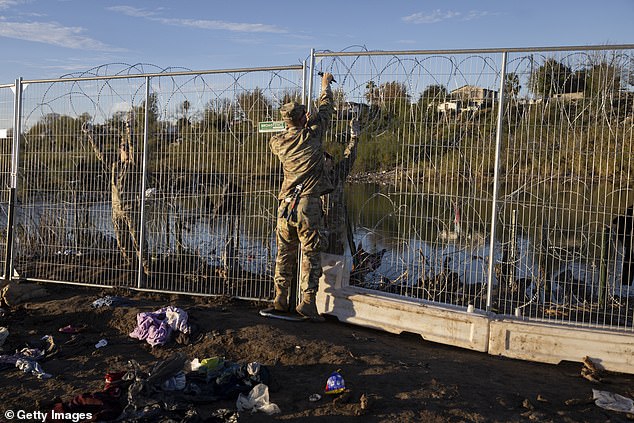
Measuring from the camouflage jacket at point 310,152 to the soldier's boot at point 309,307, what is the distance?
126cm

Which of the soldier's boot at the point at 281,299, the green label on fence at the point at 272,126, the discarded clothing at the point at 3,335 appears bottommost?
the discarded clothing at the point at 3,335

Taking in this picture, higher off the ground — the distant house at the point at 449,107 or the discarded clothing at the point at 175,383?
the distant house at the point at 449,107

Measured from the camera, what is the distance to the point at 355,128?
24.8ft

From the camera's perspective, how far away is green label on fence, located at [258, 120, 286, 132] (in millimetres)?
7898

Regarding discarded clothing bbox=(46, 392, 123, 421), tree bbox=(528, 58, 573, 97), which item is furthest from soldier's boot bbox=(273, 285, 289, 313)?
tree bbox=(528, 58, 573, 97)

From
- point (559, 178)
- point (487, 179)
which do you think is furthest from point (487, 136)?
point (559, 178)

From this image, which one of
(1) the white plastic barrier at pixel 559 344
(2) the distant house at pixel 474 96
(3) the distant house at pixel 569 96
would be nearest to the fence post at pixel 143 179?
(2) the distant house at pixel 474 96

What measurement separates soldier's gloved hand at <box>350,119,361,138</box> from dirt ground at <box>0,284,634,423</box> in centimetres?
242

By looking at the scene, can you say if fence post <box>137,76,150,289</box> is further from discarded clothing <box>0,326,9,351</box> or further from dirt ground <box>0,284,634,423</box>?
discarded clothing <box>0,326,9,351</box>

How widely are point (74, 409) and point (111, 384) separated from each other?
54cm

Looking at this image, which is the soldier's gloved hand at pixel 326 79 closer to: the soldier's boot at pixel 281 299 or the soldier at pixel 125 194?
the soldier's boot at pixel 281 299

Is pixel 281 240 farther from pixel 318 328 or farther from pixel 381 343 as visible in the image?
pixel 381 343

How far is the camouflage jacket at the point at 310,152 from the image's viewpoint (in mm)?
7309

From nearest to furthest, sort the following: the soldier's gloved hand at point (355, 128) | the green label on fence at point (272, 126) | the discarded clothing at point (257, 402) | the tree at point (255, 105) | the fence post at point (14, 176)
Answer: the discarded clothing at point (257, 402), the soldier's gloved hand at point (355, 128), the green label on fence at point (272, 126), the tree at point (255, 105), the fence post at point (14, 176)
